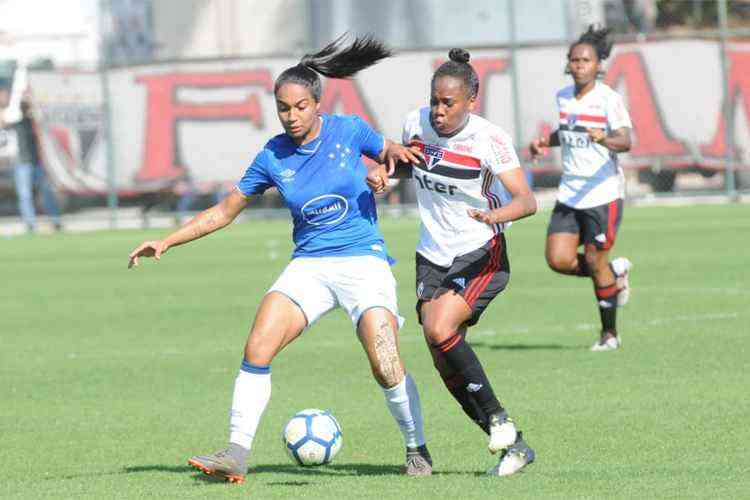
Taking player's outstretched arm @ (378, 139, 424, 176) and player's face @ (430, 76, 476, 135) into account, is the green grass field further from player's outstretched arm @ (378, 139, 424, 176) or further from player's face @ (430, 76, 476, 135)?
player's face @ (430, 76, 476, 135)

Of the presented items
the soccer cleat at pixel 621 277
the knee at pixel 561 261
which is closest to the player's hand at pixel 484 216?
the knee at pixel 561 261

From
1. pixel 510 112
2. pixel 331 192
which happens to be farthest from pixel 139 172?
pixel 331 192

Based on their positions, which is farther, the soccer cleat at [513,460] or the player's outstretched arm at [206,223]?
the player's outstretched arm at [206,223]

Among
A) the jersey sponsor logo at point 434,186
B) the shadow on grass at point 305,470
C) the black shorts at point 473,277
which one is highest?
the jersey sponsor logo at point 434,186

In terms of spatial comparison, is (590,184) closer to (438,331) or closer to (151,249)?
(438,331)

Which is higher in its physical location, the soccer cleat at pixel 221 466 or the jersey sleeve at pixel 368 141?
the jersey sleeve at pixel 368 141

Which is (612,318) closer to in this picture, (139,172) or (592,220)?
(592,220)

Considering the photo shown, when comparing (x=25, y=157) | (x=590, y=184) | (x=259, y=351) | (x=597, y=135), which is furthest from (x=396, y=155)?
(x=25, y=157)

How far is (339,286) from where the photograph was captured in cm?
805

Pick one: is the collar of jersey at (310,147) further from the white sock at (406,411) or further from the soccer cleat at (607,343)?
the soccer cleat at (607,343)

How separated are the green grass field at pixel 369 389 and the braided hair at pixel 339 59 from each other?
1.93 meters

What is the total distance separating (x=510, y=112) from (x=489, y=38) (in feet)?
11.7

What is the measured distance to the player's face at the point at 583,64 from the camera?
12758 millimetres

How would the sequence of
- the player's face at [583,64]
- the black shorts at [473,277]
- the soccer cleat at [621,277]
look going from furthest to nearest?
the soccer cleat at [621,277] < the player's face at [583,64] < the black shorts at [473,277]
